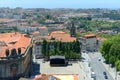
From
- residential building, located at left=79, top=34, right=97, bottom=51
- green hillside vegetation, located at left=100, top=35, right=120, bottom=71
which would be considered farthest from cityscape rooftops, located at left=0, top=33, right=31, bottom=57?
residential building, located at left=79, top=34, right=97, bottom=51

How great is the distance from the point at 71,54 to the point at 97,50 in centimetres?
3153

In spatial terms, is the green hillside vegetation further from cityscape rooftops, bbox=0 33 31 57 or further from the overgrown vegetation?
cityscape rooftops, bbox=0 33 31 57

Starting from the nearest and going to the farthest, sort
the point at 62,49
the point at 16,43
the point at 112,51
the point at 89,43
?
the point at 16,43 < the point at 112,51 < the point at 62,49 < the point at 89,43

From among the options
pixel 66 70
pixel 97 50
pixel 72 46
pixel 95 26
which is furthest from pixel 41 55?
pixel 95 26

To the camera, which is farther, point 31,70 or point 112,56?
point 112,56

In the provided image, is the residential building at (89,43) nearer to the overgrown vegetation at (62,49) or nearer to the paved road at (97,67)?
the paved road at (97,67)

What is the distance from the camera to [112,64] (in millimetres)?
76438

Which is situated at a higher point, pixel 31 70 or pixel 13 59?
pixel 13 59

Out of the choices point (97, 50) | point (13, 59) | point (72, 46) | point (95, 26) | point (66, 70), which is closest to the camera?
point (13, 59)

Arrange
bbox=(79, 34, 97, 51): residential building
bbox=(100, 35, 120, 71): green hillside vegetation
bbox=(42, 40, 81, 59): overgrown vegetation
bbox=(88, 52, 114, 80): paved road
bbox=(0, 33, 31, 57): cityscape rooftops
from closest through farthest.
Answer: bbox=(0, 33, 31, 57): cityscape rooftops, bbox=(88, 52, 114, 80): paved road, bbox=(100, 35, 120, 71): green hillside vegetation, bbox=(42, 40, 81, 59): overgrown vegetation, bbox=(79, 34, 97, 51): residential building

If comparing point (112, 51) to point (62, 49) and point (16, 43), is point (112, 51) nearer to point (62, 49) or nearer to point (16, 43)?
point (62, 49)

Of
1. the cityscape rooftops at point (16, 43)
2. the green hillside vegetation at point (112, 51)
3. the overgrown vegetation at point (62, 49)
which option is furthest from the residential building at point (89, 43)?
the cityscape rooftops at point (16, 43)

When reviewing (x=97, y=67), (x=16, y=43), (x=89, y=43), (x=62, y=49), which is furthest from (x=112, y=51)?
(x=89, y=43)

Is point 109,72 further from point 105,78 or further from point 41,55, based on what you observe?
point 41,55
